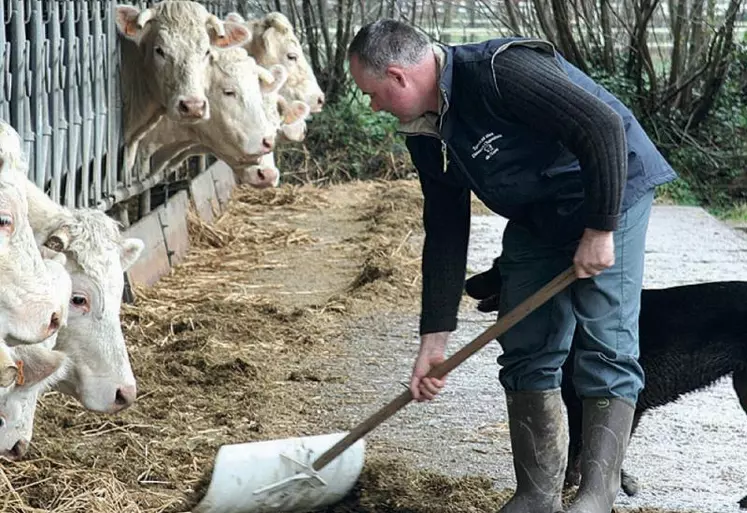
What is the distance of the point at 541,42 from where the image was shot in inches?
164

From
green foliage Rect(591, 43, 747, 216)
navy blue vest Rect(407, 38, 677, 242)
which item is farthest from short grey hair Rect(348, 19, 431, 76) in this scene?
green foliage Rect(591, 43, 747, 216)

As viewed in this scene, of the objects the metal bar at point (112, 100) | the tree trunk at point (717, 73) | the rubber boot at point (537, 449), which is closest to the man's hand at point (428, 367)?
the rubber boot at point (537, 449)

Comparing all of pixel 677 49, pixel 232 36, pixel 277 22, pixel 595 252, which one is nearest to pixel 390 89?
pixel 595 252

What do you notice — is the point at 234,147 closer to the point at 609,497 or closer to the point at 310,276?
the point at 310,276

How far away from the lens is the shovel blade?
447 cm

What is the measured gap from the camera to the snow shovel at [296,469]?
14.6 feet

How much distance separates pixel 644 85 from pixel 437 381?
41.3ft

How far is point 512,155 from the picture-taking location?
4.19 m

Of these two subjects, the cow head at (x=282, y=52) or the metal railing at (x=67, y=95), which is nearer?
the metal railing at (x=67, y=95)

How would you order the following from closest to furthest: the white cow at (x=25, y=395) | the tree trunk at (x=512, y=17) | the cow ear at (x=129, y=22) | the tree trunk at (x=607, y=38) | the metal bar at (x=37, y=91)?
1. the white cow at (x=25, y=395)
2. the metal bar at (x=37, y=91)
3. the cow ear at (x=129, y=22)
4. the tree trunk at (x=607, y=38)
5. the tree trunk at (x=512, y=17)

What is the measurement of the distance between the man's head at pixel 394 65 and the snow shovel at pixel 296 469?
31.7 inches

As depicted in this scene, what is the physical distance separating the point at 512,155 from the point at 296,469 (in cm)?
142

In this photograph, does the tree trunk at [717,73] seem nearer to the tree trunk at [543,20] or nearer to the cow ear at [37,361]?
the tree trunk at [543,20]

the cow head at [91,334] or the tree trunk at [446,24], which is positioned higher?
the cow head at [91,334]
